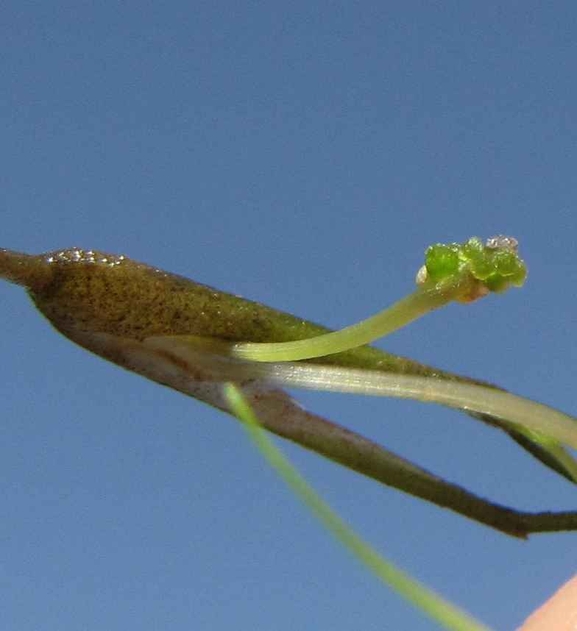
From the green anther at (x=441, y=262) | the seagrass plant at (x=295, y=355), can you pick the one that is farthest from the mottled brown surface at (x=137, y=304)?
the green anther at (x=441, y=262)

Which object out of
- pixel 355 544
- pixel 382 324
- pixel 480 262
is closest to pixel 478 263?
pixel 480 262

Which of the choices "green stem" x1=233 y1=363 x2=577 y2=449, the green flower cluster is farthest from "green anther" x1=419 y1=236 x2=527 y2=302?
"green stem" x1=233 y1=363 x2=577 y2=449

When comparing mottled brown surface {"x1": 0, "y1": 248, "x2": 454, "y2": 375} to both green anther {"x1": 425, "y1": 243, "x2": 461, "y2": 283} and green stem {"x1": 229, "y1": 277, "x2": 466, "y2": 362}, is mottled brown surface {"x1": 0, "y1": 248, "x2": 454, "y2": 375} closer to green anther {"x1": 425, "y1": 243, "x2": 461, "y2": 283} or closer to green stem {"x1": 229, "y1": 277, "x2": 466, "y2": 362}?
green stem {"x1": 229, "y1": 277, "x2": 466, "y2": 362}

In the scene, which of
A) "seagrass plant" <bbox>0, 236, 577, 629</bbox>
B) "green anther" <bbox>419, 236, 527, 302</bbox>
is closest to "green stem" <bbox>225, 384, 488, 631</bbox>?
"seagrass plant" <bbox>0, 236, 577, 629</bbox>

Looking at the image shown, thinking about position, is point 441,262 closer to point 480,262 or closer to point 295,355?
point 480,262

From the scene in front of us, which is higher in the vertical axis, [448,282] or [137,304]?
[137,304]

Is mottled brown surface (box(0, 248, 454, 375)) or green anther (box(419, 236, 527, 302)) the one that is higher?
mottled brown surface (box(0, 248, 454, 375))

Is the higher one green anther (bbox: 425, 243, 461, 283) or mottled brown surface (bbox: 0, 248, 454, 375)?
mottled brown surface (bbox: 0, 248, 454, 375)

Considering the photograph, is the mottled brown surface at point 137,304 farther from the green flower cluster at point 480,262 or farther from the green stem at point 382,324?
the green flower cluster at point 480,262

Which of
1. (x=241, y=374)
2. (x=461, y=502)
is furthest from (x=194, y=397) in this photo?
(x=461, y=502)

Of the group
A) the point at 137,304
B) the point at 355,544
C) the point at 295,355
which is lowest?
the point at 355,544

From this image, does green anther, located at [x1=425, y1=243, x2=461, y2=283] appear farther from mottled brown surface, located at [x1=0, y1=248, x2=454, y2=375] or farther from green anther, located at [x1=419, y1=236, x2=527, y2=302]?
mottled brown surface, located at [x1=0, y1=248, x2=454, y2=375]

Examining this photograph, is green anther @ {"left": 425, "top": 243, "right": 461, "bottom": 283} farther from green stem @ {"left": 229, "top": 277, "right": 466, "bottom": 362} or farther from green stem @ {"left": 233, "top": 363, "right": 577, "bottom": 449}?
green stem @ {"left": 233, "top": 363, "right": 577, "bottom": 449}
